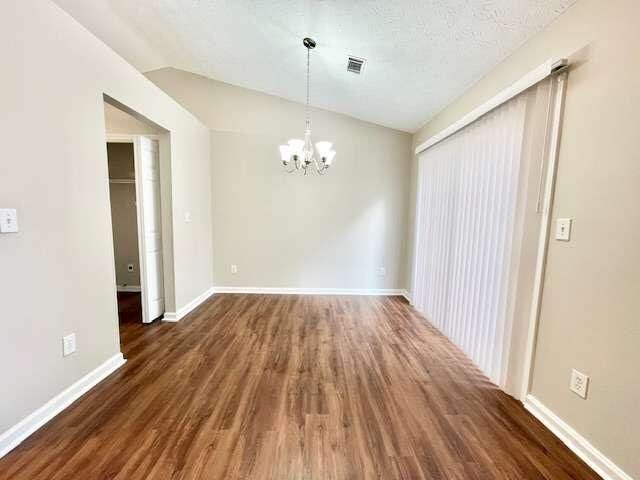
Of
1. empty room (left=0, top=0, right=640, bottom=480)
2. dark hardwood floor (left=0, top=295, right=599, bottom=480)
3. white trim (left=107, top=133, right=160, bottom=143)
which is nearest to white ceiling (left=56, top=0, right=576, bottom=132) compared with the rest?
empty room (left=0, top=0, right=640, bottom=480)

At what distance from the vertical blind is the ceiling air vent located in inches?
47.5

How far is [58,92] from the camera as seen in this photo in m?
1.58

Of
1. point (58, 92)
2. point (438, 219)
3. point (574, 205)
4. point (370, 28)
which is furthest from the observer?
point (438, 219)

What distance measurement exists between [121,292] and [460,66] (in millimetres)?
5248

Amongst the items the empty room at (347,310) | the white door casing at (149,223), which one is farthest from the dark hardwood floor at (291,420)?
the white door casing at (149,223)

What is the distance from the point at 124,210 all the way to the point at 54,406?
3.22 m

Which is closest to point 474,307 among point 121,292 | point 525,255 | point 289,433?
point 525,255

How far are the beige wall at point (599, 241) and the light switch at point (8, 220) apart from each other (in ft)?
9.92

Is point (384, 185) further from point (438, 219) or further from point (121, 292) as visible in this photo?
point (121, 292)

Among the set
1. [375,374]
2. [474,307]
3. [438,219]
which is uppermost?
[438,219]

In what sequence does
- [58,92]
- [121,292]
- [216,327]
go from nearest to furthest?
[58,92] < [216,327] < [121,292]

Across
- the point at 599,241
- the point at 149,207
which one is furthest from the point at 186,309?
the point at 599,241

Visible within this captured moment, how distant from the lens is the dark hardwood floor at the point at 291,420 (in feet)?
4.22

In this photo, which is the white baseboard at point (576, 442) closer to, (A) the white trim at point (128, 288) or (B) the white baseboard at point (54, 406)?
(B) the white baseboard at point (54, 406)
